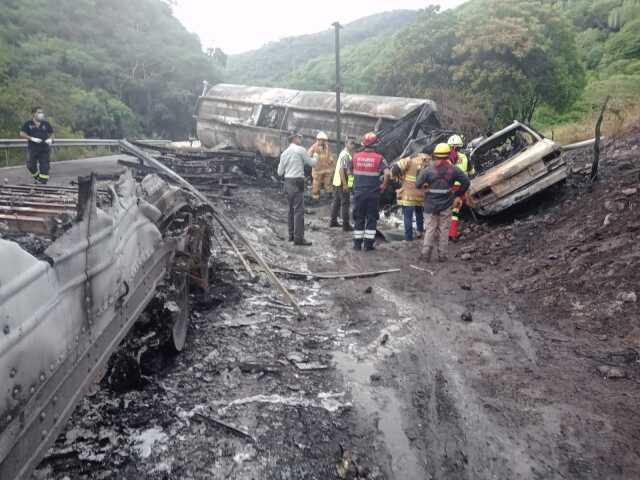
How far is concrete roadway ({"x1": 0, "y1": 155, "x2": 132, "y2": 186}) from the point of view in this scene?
9.85m

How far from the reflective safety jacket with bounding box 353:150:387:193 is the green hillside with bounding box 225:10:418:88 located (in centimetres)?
4413

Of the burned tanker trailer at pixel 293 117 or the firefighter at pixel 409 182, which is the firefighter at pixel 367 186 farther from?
the burned tanker trailer at pixel 293 117

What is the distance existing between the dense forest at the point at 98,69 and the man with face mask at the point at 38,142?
645 centimetres

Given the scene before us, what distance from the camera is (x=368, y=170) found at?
283 inches

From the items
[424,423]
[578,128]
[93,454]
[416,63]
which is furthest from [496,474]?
[416,63]

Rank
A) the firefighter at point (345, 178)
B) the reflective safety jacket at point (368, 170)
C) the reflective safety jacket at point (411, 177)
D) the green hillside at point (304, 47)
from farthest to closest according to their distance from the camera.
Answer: the green hillside at point (304, 47)
the firefighter at point (345, 178)
the reflective safety jacket at point (411, 177)
the reflective safety jacket at point (368, 170)

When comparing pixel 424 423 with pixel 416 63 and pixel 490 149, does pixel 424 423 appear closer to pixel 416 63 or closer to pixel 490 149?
pixel 490 149

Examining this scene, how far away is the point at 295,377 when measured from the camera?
3.58m

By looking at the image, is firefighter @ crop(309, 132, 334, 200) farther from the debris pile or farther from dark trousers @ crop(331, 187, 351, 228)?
the debris pile

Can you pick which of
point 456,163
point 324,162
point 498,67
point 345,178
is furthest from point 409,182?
point 498,67

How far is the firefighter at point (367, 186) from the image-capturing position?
23.6 feet

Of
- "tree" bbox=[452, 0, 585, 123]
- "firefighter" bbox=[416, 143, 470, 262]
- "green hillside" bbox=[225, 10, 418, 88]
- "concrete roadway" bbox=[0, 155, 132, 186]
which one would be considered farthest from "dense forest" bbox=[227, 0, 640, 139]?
"green hillside" bbox=[225, 10, 418, 88]

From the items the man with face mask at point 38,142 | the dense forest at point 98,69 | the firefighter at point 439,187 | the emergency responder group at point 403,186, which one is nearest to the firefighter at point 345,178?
the emergency responder group at point 403,186

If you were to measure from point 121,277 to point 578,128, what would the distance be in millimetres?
12947
